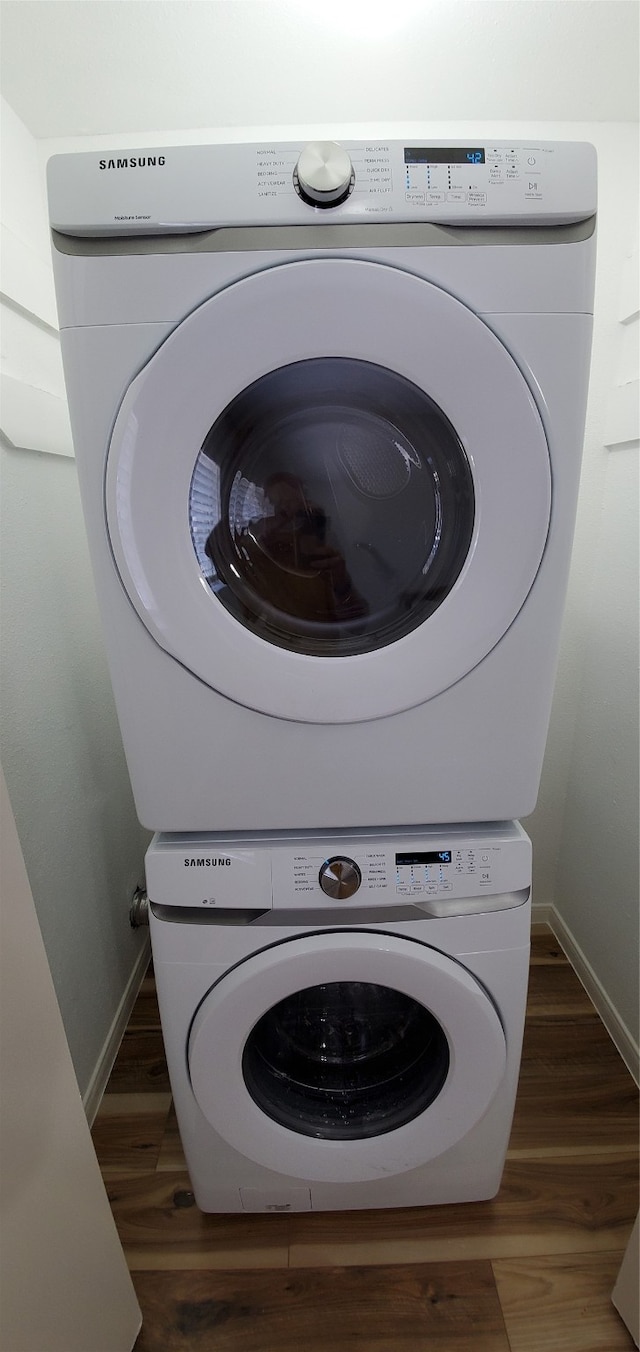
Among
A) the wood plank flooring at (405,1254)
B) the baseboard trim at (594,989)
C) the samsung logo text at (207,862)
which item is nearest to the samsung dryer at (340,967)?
the samsung logo text at (207,862)

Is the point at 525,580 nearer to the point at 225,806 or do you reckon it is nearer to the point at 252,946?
the point at 225,806

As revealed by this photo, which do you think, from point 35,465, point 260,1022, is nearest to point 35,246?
point 35,465

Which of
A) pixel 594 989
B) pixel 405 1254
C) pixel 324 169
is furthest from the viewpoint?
pixel 594 989

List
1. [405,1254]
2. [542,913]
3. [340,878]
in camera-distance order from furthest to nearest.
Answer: [542,913]
[405,1254]
[340,878]

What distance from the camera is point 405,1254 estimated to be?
41.0 inches

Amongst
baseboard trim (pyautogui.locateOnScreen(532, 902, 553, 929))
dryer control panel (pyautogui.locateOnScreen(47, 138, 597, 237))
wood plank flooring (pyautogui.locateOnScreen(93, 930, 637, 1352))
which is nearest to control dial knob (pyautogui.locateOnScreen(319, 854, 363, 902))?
wood plank flooring (pyautogui.locateOnScreen(93, 930, 637, 1352))

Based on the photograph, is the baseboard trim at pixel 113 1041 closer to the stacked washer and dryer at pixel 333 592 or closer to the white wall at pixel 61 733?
the white wall at pixel 61 733

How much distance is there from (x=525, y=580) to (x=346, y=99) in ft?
3.43

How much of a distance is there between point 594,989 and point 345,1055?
0.72 meters

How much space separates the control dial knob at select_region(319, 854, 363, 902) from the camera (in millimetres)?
877

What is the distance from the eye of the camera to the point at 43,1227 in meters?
0.71

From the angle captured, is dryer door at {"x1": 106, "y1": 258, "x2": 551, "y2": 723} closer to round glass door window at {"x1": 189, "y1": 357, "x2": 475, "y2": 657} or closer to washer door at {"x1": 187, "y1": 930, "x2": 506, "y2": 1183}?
round glass door window at {"x1": 189, "y1": 357, "x2": 475, "y2": 657}

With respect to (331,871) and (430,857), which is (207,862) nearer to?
(331,871)

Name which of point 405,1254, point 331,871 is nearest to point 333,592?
point 331,871
